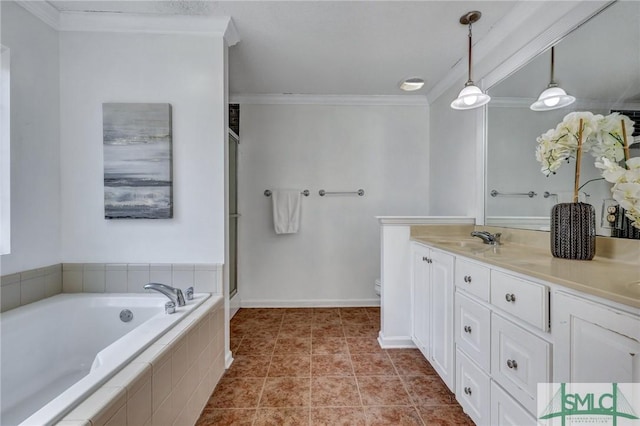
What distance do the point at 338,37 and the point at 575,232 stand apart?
1.78m

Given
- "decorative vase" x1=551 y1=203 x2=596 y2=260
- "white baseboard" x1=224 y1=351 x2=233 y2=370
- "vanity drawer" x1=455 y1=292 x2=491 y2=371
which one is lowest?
"white baseboard" x1=224 y1=351 x2=233 y2=370

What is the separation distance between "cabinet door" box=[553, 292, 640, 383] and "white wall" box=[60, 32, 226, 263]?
1.68 m

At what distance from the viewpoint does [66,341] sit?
154cm

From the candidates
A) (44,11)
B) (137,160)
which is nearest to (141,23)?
(44,11)

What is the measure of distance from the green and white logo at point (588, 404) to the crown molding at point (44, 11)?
2.94 m

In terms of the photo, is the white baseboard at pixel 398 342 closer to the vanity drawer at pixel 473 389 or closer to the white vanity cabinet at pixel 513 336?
the white vanity cabinet at pixel 513 336

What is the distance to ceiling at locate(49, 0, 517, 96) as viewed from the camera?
1649 millimetres

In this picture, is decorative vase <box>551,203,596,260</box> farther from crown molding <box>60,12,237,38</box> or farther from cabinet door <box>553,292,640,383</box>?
crown molding <box>60,12,237,38</box>

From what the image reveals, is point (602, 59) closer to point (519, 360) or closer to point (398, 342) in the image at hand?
point (519, 360)

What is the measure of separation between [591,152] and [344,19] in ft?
4.93

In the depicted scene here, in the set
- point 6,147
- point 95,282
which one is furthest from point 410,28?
point 95,282


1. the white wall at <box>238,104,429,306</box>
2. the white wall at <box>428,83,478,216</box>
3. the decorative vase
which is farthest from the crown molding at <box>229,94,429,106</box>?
the decorative vase

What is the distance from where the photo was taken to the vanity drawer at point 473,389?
1.17 meters

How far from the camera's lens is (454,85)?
2453mm
